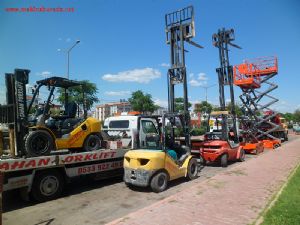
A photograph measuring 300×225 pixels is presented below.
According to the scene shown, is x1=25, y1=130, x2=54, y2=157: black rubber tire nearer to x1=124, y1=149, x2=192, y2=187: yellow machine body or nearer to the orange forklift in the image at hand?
x1=124, y1=149, x2=192, y2=187: yellow machine body

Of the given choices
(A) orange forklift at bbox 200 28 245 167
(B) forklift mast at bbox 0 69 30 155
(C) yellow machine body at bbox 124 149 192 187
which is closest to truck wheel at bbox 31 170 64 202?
(B) forklift mast at bbox 0 69 30 155

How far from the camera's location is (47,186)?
7.90 metres

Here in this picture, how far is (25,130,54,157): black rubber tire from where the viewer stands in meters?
7.59

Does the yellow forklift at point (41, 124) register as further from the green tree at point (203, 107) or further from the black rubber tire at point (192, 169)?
the green tree at point (203, 107)

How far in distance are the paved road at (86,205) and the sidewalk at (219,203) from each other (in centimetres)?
75

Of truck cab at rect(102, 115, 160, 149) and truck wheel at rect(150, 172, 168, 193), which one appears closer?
truck wheel at rect(150, 172, 168, 193)

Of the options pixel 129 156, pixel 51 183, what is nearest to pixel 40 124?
pixel 51 183

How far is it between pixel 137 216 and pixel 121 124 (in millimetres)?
7055

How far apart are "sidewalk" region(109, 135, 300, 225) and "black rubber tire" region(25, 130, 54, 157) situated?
3152 millimetres

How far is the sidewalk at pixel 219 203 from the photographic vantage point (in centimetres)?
609

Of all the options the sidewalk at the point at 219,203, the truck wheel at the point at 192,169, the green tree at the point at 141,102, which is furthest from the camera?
the green tree at the point at 141,102

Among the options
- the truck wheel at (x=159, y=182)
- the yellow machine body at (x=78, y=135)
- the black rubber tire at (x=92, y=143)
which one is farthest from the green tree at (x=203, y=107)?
the truck wheel at (x=159, y=182)

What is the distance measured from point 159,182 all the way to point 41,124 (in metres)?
3.84

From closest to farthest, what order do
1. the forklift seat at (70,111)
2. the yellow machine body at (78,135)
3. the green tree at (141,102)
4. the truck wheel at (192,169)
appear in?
the yellow machine body at (78,135)
the forklift seat at (70,111)
the truck wheel at (192,169)
the green tree at (141,102)
